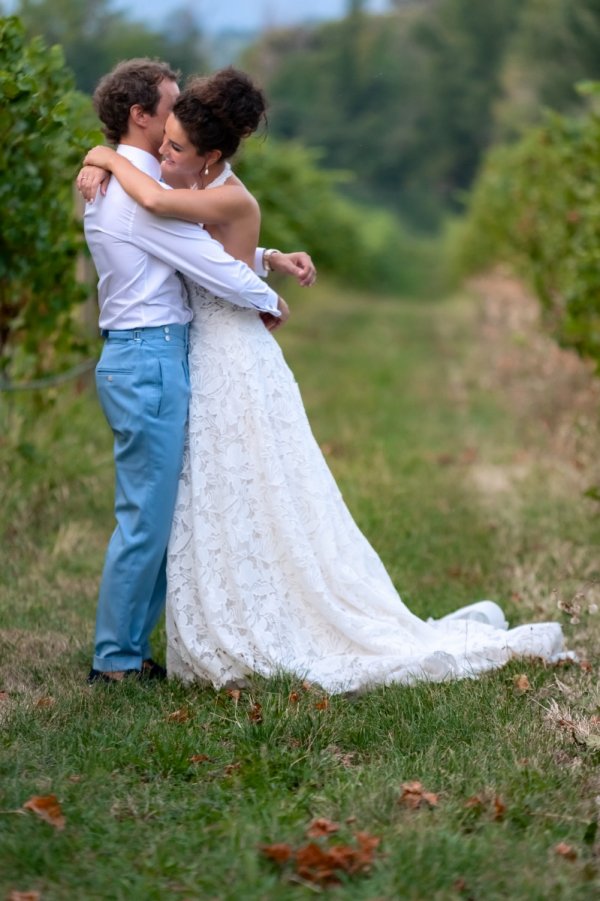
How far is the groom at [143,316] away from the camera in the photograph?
4414 mm

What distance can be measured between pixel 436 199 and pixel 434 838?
60.1m

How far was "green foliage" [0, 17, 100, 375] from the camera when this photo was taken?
223 inches

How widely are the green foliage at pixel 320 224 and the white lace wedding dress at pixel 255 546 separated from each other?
78 cm

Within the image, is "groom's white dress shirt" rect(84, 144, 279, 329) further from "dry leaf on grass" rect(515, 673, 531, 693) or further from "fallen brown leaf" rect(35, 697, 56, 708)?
"dry leaf on grass" rect(515, 673, 531, 693)

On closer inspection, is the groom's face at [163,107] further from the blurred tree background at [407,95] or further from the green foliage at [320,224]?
the blurred tree background at [407,95]

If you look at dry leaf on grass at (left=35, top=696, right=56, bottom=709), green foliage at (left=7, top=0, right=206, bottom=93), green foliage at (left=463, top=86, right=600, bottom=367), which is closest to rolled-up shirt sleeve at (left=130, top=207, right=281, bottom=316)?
dry leaf on grass at (left=35, top=696, right=56, bottom=709)

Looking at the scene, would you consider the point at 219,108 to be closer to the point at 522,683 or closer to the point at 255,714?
the point at 255,714

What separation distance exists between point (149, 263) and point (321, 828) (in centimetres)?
201

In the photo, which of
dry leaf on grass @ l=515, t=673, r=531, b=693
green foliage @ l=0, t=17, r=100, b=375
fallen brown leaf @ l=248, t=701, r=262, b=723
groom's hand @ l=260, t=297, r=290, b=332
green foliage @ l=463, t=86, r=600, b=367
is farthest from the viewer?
green foliage @ l=463, t=86, r=600, b=367

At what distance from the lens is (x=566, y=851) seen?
10.8 ft

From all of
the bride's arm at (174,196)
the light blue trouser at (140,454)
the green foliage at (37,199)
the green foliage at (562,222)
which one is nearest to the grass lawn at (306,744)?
the light blue trouser at (140,454)

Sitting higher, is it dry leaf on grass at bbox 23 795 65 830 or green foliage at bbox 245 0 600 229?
dry leaf on grass at bbox 23 795 65 830

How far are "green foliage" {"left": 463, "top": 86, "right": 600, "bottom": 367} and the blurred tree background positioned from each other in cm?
1005

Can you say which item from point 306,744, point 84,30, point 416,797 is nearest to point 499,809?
point 416,797
